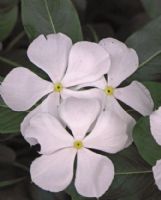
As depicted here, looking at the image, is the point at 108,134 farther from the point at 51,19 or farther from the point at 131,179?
the point at 51,19

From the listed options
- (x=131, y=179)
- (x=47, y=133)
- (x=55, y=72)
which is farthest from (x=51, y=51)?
(x=131, y=179)

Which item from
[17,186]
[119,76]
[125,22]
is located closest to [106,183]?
[119,76]

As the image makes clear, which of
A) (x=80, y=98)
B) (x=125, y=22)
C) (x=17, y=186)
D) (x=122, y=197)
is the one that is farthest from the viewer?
(x=125, y=22)

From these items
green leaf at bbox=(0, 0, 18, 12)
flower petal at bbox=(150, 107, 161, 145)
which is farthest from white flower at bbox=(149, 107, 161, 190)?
green leaf at bbox=(0, 0, 18, 12)

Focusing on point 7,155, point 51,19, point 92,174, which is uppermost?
point 51,19

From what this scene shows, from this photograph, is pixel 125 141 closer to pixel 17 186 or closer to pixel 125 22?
pixel 17 186

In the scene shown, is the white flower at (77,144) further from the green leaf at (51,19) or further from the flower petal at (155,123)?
the green leaf at (51,19)
